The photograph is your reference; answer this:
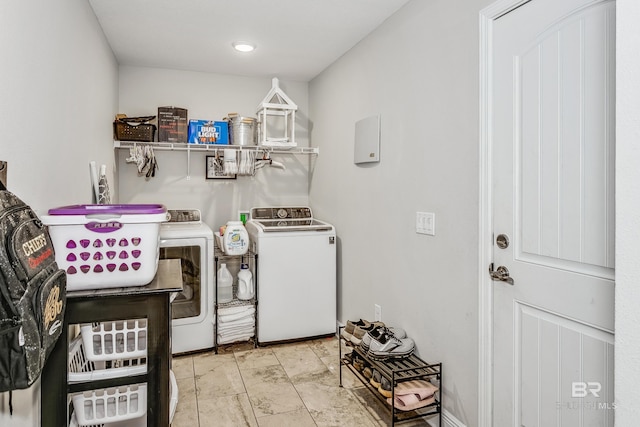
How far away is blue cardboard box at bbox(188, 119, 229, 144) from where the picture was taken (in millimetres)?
3600

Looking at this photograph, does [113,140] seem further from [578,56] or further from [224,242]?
[578,56]

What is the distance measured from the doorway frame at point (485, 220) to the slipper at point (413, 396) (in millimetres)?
289

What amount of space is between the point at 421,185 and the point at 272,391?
1559 millimetres

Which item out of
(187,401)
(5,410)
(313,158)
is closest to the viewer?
(5,410)

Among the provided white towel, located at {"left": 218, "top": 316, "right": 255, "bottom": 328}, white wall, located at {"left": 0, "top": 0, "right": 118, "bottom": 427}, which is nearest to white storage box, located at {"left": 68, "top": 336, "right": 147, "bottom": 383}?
white wall, located at {"left": 0, "top": 0, "right": 118, "bottom": 427}

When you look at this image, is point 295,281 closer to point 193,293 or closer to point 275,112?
point 193,293

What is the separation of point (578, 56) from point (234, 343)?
9.58ft

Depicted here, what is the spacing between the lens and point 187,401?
2.47 m

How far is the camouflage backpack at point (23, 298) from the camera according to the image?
907 mm

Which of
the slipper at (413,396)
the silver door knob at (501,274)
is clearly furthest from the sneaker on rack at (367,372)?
the silver door knob at (501,274)

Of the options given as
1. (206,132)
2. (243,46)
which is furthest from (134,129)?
(243,46)

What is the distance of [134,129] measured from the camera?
11.1ft

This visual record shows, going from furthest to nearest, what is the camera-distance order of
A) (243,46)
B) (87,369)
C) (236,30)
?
(243,46)
(236,30)
(87,369)
